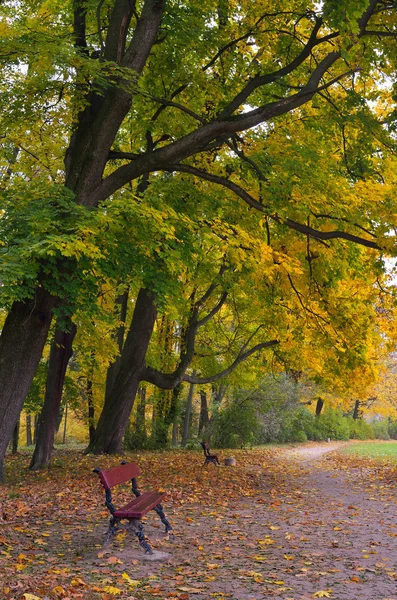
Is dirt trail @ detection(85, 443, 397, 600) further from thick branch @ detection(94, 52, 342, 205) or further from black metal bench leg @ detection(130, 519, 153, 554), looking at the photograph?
thick branch @ detection(94, 52, 342, 205)

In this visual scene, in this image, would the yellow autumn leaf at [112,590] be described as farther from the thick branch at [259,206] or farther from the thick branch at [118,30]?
the thick branch at [118,30]

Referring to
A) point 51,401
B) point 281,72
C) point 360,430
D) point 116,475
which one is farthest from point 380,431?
point 116,475

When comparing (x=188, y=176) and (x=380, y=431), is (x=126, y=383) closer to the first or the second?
(x=188, y=176)

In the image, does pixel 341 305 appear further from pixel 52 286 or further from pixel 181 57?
pixel 52 286

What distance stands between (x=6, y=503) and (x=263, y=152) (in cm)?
716

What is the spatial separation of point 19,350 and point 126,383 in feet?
28.5

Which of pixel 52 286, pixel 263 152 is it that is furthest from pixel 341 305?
pixel 52 286

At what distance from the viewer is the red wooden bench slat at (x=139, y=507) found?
6.55 m

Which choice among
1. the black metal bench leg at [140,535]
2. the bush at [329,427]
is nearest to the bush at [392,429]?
the bush at [329,427]

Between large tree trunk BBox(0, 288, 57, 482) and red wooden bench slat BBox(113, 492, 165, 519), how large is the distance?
97.5 inches

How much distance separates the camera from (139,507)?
6.86 m

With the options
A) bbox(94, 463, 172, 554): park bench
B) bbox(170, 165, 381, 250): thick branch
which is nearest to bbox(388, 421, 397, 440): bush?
bbox(170, 165, 381, 250): thick branch

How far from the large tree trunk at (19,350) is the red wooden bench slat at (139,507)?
2477mm

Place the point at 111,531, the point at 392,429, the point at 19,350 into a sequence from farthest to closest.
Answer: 1. the point at 392,429
2. the point at 19,350
3. the point at 111,531
